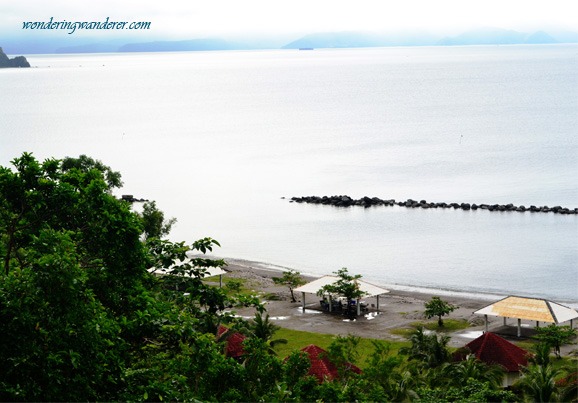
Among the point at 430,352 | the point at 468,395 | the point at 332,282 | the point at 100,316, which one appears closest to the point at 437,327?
the point at 332,282

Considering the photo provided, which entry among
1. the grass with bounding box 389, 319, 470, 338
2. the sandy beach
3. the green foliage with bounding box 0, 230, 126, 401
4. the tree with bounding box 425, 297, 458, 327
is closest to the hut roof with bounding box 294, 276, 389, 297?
the sandy beach

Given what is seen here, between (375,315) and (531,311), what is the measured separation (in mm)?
8622

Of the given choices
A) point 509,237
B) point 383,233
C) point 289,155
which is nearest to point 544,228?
point 509,237

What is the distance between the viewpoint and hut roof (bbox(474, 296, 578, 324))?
→ 37.7 m

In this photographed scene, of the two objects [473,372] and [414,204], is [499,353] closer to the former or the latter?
[473,372]

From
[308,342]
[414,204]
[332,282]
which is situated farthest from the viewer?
[414,204]

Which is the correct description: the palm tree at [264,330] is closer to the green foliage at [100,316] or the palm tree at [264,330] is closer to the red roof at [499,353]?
the red roof at [499,353]

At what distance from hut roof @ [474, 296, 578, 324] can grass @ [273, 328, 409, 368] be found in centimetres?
482

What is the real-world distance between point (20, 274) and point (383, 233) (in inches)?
2420

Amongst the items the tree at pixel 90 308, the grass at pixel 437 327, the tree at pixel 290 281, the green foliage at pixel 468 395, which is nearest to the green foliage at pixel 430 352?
the green foliage at pixel 468 395

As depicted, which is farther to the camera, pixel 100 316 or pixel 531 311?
pixel 531 311

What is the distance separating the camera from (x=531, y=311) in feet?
126

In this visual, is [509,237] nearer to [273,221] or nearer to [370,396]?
[273,221]

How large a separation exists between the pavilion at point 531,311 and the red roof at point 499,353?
5.60 m
